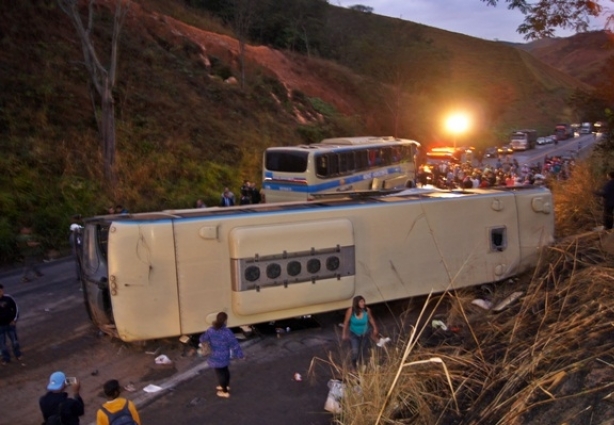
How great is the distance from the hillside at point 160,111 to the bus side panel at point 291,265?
32.6ft

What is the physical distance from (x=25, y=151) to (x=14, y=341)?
12.2 meters

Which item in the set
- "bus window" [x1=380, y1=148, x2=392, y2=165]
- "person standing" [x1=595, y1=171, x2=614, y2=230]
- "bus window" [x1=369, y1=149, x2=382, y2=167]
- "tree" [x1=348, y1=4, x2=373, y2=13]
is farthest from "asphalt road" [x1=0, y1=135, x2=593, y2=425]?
"tree" [x1=348, y1=4, x2=373, y2=13]

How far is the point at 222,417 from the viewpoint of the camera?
816 centimetres

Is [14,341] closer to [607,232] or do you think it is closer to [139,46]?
[607,232]

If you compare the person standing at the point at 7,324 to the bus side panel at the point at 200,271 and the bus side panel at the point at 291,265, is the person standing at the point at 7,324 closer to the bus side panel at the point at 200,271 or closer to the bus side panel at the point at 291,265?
the bus side panel at the point at 200,271

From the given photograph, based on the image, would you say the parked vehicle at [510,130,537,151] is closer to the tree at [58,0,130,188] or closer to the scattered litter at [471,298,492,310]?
the tree at [58,0,130,188]

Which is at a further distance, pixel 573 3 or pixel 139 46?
pixel 139 46

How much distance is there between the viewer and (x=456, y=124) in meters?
61.2

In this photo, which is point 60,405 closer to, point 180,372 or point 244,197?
point 180,372

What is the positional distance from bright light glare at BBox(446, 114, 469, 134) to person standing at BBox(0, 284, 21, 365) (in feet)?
179

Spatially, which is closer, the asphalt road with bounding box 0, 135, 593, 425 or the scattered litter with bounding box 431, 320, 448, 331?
the asphalt road with bounding box 0, 135, 593, 425

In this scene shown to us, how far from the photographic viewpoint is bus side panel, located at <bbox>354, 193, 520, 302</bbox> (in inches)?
431

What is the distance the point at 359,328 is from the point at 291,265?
187 cm

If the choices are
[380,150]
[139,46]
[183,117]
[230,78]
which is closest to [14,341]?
[380,150]
